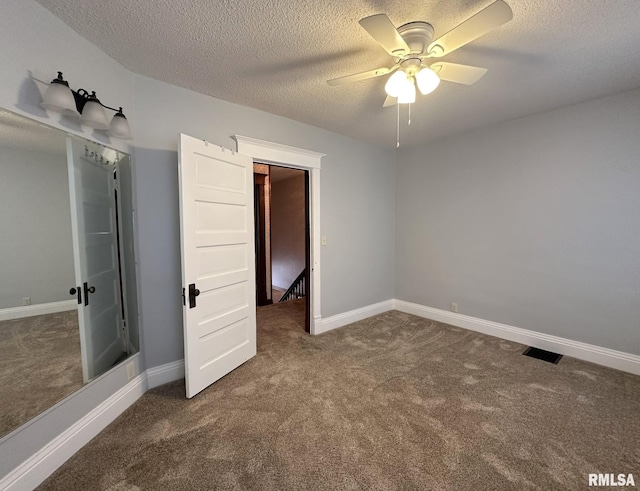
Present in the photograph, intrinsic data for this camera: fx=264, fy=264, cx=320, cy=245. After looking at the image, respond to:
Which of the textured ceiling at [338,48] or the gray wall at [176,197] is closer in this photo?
the textured ceiling at [338,48]

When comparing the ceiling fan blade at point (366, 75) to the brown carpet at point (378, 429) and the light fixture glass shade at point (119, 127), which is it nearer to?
the light fixture glass shade at point (119, 127)

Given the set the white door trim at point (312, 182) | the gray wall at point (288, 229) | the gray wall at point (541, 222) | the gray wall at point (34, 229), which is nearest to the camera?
the gray wall at point (34, 229)

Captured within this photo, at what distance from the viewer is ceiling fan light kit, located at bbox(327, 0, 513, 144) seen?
1249 millimetres

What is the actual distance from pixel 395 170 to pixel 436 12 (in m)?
2.93

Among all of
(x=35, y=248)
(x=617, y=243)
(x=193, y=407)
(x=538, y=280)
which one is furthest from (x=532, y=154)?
(x=35, y=248)

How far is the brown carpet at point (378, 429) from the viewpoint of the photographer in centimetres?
149

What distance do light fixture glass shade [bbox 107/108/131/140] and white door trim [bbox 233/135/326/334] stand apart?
1.22 metres

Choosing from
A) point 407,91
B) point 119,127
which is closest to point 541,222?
point 407,91

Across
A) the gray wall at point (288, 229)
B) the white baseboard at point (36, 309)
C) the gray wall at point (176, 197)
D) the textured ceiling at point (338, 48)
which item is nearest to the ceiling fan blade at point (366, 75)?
the textured ceiling at point (338, 48)

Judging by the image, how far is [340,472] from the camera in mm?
1517

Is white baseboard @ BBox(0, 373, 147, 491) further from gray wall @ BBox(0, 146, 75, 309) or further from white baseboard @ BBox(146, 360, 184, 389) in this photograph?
gray wall @ BBox(0, 146, 75, 309)

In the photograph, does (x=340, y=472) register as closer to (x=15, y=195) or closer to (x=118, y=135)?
(x=15, y=195)

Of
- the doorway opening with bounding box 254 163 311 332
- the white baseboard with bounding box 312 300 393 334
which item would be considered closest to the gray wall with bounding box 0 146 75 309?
the white baseboard with bounding box 312 300 393 334

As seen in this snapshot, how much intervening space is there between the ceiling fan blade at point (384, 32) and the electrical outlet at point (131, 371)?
2796mm
